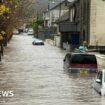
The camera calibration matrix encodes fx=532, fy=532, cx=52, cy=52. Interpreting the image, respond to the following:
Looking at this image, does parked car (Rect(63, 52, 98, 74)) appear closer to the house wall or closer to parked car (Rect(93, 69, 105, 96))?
parked car (Rect(93, 69, 105, 96))

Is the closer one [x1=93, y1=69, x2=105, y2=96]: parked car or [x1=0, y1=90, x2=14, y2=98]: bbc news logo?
[x1=93, y1=69, x2=105, y2=96]: parked car

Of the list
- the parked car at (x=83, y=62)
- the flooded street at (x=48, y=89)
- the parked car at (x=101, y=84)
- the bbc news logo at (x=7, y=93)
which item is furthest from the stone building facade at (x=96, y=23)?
the parked car at (x=101, y=84)

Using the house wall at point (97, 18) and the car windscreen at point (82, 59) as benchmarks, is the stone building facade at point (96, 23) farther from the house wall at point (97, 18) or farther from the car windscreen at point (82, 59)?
the car windscreen at point (82, 59)

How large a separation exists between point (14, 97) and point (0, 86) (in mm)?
5787

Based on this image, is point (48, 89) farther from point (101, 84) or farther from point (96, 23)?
point (96, 23)

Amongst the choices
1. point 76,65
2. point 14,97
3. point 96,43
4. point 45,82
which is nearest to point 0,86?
point 45,82

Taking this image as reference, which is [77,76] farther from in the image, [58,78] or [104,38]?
[104,38]

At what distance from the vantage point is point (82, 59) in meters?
37.8

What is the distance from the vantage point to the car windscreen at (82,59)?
3778 centimetres

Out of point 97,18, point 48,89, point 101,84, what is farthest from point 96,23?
point 101,84

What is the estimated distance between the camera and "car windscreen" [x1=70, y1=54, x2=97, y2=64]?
3778cm

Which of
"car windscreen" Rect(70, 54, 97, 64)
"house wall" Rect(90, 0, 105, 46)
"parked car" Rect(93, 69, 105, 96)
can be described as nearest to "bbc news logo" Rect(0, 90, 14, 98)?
"parked car" Rect(93, 69, 105, 96)

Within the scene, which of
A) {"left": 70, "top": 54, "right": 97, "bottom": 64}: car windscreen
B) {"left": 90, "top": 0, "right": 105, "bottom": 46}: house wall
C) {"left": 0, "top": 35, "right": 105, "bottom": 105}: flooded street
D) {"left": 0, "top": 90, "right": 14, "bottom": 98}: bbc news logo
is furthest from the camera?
{"left": 90, "top": 0, "right": 105, "bottom": 46}: house wall

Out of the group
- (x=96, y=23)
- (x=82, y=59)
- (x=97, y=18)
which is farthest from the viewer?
(x=97, y=18)
